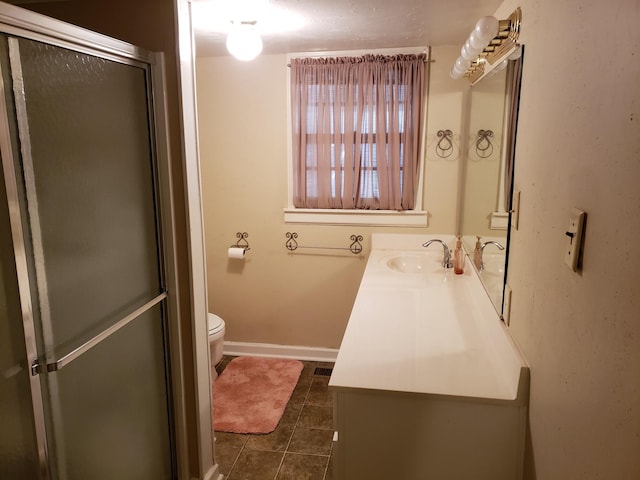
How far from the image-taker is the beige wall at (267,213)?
308cm

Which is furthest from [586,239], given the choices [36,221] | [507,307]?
[36,221]

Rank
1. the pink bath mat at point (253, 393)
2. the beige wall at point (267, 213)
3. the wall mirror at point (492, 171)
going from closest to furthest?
the wall mirror at point (492, 171), the pink bath mat at point (253, 393), the beige wall at point (267, 213)

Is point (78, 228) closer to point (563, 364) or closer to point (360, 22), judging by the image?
point (563, 364)

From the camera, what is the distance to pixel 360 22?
2334mm

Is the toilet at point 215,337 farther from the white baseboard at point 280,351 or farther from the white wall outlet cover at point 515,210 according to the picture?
the white wall outlet cover at point 515,210

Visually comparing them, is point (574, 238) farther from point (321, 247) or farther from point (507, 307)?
point (321, 247)

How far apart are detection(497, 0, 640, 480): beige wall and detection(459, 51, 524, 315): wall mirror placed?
0.22m

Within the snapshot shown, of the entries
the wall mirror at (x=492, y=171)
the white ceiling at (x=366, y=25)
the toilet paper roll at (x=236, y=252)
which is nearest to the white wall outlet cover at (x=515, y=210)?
the wall mirror at (x=492, y=171)

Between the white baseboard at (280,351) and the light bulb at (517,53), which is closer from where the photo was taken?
the light bulb at (517,53)

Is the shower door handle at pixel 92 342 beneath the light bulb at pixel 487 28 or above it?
beneath

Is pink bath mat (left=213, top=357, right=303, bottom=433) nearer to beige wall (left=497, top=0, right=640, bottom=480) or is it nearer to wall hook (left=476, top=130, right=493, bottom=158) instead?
beige wall (left=497, top=0, right=640, bottom=480)

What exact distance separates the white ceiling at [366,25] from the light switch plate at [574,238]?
141cm

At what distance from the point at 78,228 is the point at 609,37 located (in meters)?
1.38

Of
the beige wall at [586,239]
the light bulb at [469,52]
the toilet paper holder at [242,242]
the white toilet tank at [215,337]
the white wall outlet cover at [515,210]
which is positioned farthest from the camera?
the toilet paper holder at [242,242]
